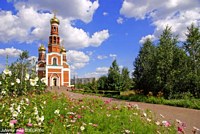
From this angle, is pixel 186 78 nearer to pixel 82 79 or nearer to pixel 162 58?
pixel 162 58

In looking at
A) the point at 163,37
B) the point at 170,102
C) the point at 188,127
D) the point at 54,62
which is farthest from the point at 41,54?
the point at 188,127

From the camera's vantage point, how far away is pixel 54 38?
159 feet

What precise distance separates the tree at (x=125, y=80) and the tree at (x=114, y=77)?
23.7 inches

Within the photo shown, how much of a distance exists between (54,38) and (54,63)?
5.63m

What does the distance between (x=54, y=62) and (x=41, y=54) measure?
5355 millimetres

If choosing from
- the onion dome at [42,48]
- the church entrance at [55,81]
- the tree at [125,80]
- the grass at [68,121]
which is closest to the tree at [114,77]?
the tree at [125,80]

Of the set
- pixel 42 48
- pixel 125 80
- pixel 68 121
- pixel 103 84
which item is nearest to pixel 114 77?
pixel 125 80

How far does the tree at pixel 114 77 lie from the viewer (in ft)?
97.6

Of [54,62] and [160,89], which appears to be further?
[54,62]

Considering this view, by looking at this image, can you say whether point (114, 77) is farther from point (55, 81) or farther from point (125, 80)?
point (55, 81)

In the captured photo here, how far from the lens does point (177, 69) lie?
16.9 metres

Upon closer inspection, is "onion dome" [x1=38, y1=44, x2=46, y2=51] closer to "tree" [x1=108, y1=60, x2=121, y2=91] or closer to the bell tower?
the bell tower

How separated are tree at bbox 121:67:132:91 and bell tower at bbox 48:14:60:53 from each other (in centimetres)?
2151

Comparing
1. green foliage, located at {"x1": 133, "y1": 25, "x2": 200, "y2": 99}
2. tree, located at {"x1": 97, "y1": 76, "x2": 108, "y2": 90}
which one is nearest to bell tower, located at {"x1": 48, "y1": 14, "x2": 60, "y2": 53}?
tree, located at {"x1": 97, "y1": 76, "x2": 108, "y2": 90}
